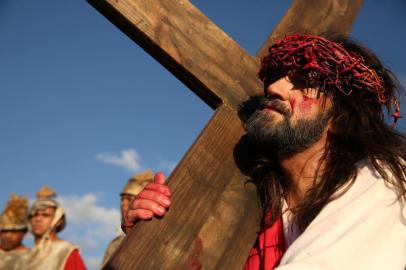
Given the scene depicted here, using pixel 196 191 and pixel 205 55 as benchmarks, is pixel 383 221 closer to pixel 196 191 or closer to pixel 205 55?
pixel 196 191

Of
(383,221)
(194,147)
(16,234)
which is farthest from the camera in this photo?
(16,234)

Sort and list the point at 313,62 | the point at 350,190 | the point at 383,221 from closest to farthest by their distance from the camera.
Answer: the point at 383,221 < the point at 350,190 < the point at 313,62

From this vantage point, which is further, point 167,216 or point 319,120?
point 319,120

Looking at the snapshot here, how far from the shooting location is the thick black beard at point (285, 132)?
7.00ft

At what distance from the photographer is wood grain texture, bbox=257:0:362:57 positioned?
8.04 feet

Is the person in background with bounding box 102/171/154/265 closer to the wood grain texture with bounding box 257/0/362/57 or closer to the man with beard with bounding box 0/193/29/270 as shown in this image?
the man with beard with bounding box 0/193/29/270

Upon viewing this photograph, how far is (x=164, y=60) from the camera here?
221 centimetres

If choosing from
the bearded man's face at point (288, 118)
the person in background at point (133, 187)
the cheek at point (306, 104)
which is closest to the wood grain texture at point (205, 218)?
the bearded man's face at point (288, 118)

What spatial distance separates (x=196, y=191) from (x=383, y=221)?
693 millimetres

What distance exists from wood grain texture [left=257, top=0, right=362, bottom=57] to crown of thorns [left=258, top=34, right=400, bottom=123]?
0.54ft

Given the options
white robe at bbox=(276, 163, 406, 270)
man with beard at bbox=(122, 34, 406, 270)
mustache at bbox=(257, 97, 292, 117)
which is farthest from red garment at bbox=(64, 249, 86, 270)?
white robe at bbox=(276, 163, 406, 270)

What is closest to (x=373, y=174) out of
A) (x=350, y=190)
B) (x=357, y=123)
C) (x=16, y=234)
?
(x=350, y=190)

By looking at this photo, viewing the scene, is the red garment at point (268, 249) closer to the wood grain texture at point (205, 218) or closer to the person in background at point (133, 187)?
the wood grain texture at point (205, 218)

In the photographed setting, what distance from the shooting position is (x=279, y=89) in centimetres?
223
